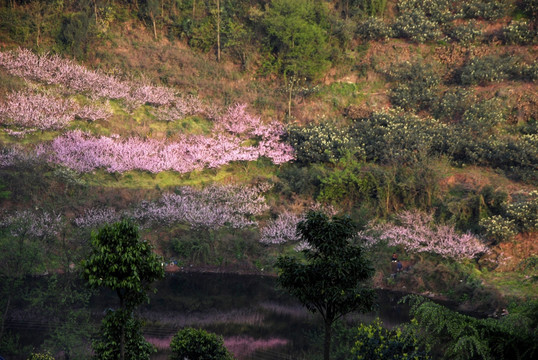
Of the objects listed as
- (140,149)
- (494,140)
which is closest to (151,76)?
(140,149)

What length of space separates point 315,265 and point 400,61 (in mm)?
35986

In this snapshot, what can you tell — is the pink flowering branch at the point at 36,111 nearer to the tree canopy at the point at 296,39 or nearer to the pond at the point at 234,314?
the pond at the point at 234,314

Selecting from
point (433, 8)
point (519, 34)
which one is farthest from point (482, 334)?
point (433, 8)

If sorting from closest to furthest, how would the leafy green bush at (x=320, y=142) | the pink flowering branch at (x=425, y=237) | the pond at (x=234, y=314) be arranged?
the pond at (x=234, y=314) → the pink flowering branch at (x=425, y=237) → the leafy green bush at (x=320, y=142)

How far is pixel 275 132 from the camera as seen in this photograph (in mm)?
41188

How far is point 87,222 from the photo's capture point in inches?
1252

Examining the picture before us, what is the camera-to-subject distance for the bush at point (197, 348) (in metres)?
16.5

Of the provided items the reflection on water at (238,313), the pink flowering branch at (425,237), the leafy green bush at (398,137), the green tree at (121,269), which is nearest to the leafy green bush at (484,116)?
the leafy green bush at (398,137)

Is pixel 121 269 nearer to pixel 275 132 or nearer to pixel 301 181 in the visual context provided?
pixel 301 181

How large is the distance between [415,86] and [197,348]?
1303 inches

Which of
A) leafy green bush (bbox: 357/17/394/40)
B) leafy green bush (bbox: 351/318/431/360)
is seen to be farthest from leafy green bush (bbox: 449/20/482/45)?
leafy green bush (bbox: 351/318/431/360)

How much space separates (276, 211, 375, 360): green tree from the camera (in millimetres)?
14297

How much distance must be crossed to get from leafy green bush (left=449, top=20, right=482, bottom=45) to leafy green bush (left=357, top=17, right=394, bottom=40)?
5.45 m

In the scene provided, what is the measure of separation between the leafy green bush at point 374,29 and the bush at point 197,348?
125 feet
